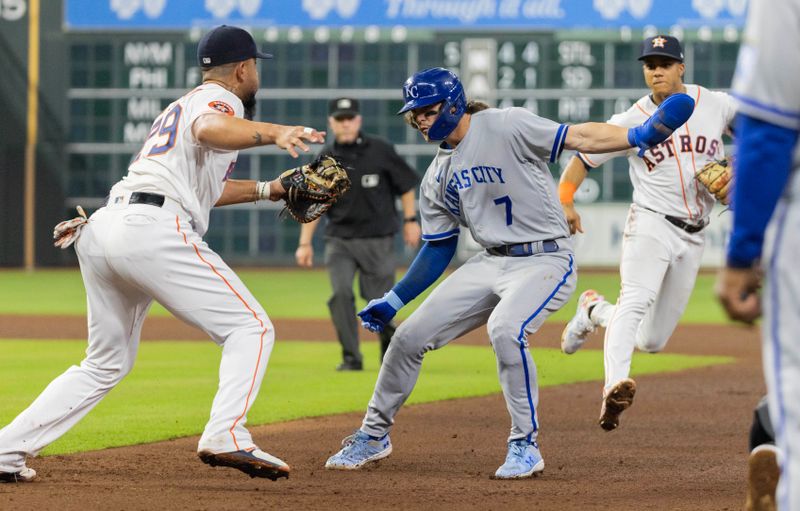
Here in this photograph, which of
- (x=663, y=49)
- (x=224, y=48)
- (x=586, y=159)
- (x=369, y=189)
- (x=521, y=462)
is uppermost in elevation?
(x=663, y=49)

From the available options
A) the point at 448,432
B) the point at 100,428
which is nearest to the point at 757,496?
the point at 448,432

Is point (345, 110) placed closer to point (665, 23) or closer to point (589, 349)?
point (589, 349)

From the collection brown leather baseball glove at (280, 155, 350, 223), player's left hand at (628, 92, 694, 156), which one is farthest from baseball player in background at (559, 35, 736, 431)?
brown leather baseball glove at (280, 155, 350, 223)

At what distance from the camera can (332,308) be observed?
1006 centimetres

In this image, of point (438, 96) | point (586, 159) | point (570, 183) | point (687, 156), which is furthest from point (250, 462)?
point (687, 156)

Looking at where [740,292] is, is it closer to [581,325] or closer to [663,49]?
[663,49]

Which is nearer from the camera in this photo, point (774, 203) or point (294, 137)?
point (774, 203)

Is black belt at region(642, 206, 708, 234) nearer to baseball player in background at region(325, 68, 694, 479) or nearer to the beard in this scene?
baseball player in background at region(325, 68, 694, 479)

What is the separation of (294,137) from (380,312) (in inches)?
50.8

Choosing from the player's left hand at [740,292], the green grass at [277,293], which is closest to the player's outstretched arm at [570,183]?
the player's left hand at [740,292]

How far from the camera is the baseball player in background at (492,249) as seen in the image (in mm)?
5605

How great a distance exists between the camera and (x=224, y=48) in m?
5.39

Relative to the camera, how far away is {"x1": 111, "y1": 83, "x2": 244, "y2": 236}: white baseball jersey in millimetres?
5164

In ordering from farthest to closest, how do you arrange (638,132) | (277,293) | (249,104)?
(277,293)
(249,104)
(638,132)
